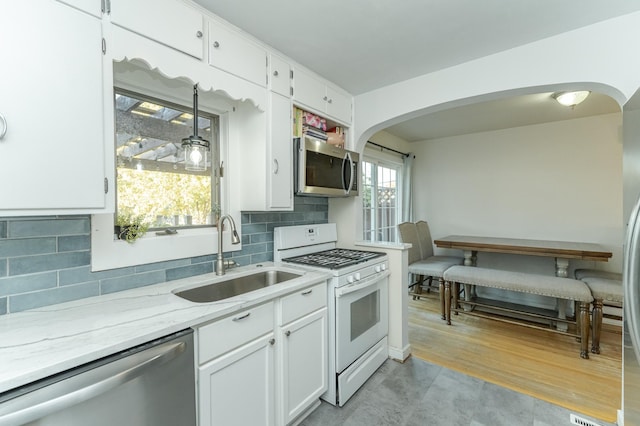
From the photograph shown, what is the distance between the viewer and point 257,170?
188 centimetres

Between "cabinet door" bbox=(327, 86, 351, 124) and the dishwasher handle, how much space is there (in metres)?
2.01

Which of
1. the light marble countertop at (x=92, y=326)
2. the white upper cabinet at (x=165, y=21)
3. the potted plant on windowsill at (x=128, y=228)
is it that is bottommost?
the light marble countertop at (x=92, y=326)

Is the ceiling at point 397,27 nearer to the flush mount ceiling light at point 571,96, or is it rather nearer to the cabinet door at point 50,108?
the cabinet door at point 50,108

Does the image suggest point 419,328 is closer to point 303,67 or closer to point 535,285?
point 535,285

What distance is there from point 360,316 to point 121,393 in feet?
4.99

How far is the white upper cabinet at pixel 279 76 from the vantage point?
73.5 inches

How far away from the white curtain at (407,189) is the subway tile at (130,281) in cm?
362

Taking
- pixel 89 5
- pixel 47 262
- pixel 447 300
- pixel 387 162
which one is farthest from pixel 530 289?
pixel 89 5

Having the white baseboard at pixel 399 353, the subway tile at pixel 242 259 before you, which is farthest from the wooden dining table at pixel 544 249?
the subway tile at pixel 242 259

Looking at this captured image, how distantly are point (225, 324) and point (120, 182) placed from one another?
97 centimetres

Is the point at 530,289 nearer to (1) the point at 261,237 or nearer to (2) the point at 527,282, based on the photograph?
(2) the point at 527,282

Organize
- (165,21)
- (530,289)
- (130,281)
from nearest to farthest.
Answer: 1. (165,21)
2. (130,281)
3. (530,289)

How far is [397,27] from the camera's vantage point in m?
1.66

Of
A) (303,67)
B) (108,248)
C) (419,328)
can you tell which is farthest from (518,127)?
(108,248)
